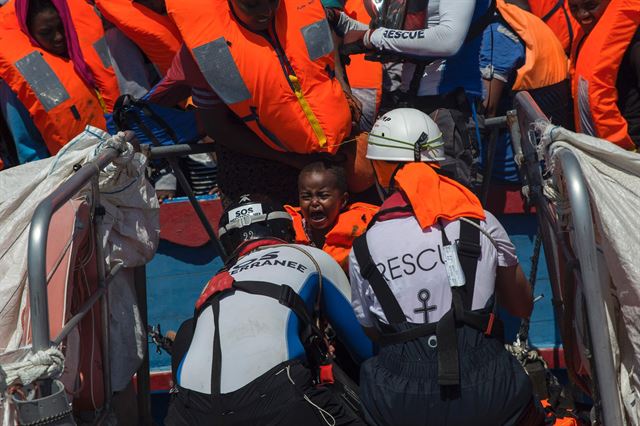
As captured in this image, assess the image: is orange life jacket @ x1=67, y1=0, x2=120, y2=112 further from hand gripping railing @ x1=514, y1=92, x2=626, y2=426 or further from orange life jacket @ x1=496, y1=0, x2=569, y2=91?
hand gripping railing @ x1=514, y1=92, x2=626, y2=426

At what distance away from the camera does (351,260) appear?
372 centimetres

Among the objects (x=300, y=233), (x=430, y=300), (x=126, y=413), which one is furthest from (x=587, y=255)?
(x=126, y=413)

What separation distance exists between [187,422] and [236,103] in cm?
162

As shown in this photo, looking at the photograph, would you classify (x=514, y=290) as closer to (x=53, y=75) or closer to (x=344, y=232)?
(x=344, y=232)

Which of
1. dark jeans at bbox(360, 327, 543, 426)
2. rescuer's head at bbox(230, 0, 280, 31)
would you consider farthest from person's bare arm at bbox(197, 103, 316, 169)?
dark jeans at bbox(360, 327, 543, 426)

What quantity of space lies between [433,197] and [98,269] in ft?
4.65

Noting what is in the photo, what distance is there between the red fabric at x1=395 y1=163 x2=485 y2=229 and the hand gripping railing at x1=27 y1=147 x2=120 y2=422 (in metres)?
1.15

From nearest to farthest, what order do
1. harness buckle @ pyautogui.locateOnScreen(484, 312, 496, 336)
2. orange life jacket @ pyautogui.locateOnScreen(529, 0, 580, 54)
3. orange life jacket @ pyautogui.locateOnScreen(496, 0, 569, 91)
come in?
harness buckle @ pyautogui.locateOnScreen(484, 312, 496, 336), orange life jacket @ pyautogui.locateOnScreen(496, 0, 569, 91), orange life jacket @ pyautogui.locateOnScreen(529, 0, 580, 54)

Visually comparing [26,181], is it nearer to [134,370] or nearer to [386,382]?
[134,370]

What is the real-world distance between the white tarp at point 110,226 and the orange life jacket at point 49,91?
1.44 meters

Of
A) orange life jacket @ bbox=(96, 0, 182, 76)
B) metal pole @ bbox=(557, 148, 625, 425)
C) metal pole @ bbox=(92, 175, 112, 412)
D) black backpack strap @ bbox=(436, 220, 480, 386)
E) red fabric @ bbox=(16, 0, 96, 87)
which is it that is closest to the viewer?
metal pole @ bbox=(557, 148, 625, 425)

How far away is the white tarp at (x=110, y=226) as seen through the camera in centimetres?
360

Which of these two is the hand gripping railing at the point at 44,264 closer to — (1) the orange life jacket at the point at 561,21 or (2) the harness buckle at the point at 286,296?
(2) the harness buckle at the point at 286,296

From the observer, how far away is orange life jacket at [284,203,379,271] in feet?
15.0
